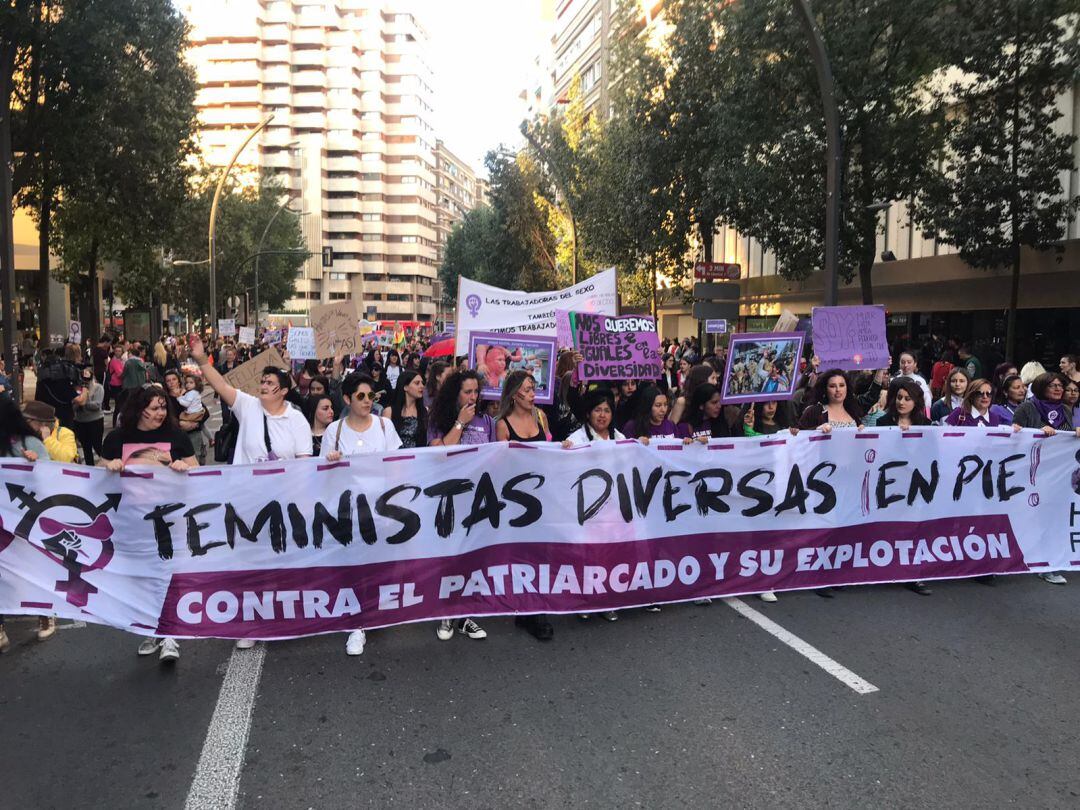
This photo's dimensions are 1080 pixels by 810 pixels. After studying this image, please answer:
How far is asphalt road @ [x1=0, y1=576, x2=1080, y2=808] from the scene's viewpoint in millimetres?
3428

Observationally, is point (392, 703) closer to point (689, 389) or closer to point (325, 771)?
point (325, 771)

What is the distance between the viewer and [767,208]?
18.0 m

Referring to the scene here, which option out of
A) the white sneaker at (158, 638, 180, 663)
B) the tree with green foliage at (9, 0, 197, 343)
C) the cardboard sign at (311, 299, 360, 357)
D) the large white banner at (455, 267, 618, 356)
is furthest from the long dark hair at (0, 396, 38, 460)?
the tree with green foliage at (9, 0, 197, 343)

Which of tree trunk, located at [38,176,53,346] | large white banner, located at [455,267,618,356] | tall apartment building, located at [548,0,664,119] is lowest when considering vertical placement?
large white banner, located at [455,267,618,356]

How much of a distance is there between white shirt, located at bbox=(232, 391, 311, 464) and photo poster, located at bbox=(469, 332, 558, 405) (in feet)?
5.40

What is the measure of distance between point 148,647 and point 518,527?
2292 millimetres

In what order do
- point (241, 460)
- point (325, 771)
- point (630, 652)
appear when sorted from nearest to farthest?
point (325, 771) → point (630, 652) → point (241, 460)

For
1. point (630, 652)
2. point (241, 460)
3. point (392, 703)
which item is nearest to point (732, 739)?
point (630, 652)

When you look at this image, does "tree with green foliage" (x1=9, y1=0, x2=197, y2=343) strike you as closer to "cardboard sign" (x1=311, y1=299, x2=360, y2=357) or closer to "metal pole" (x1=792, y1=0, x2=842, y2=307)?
"cardboard sign" (x1=311, y1=299, x2=360, y2=357)

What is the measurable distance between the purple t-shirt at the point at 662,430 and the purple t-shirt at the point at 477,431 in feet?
3.75

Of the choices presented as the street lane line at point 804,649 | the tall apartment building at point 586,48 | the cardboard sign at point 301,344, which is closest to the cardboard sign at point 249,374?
the street lane line at point 804,649

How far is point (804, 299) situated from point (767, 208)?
13.1m

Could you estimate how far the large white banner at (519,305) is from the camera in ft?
30.9

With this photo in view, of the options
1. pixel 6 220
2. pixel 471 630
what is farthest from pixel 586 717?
pixel 6 220
